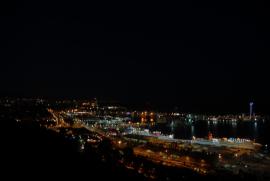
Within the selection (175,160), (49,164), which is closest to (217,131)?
(175,160)

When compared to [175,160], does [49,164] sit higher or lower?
higher

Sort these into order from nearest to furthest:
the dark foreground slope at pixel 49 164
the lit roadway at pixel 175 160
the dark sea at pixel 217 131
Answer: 1. the dark foreground slope at pixel 49 164
2. the lit roadway at pixel 175 160
3. the dark sea at pixel 217 131

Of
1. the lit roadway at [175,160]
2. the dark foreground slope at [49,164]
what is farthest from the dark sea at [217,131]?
the dark foreground slope at [49,164]

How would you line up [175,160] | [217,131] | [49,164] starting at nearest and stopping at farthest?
[49,164] → [175,160] → [217,131]

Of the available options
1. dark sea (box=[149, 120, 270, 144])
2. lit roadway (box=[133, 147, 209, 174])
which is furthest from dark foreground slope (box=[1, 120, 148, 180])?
dark sea (box=[149, 120, 270, 144])

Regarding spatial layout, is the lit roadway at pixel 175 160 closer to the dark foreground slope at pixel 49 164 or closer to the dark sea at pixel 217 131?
the dark foreground slope at pixel 49 164

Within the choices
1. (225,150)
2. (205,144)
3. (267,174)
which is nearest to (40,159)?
(267,174)

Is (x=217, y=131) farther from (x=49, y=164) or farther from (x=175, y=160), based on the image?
(x=49, y=164)

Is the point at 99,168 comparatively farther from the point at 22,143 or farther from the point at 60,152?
the point at 22,143

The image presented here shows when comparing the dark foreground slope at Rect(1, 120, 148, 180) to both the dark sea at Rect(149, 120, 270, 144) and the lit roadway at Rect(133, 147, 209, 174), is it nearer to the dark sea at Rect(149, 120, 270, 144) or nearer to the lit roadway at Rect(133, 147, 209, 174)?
the lit roadway at Rect(133, 147, 209, 174)

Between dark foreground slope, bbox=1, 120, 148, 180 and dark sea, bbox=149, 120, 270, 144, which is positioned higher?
dark foreground slope, bbox=1, 120, 148, 180

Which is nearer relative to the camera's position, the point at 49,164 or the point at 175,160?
the point at 49,164
